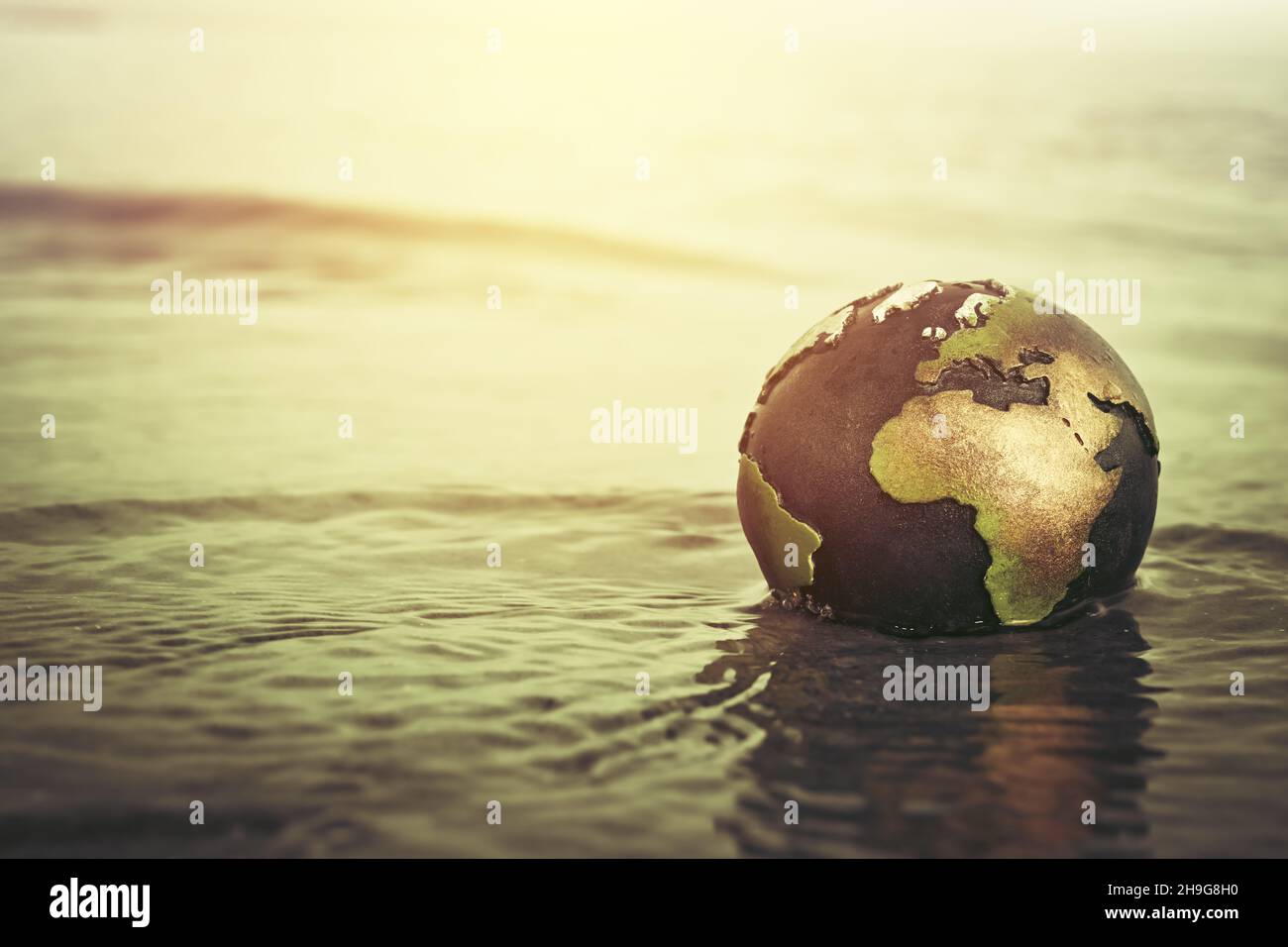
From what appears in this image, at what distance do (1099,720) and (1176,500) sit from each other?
16.9 ft

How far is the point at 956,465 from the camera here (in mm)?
7047

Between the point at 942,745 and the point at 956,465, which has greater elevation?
the point at 956,465

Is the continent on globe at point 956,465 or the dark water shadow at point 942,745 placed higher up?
the continent on globe at point 956,465

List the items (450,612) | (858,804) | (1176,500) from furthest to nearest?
(1176,500), (450,612), (858,804)

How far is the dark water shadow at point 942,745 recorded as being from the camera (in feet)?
17.0

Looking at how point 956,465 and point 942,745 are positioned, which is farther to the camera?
point 956,465

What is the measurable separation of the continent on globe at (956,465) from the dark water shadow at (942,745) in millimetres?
321

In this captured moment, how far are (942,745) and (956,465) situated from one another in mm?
1620

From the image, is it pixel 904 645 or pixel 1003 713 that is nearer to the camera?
pixel 1003 713

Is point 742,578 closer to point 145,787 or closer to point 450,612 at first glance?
point 450,612

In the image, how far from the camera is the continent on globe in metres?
7.08

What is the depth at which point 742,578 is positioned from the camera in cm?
915

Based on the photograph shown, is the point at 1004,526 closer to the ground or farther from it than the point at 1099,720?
farther from it

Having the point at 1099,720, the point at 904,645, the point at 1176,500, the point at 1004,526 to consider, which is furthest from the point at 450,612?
the point at 1176,500
